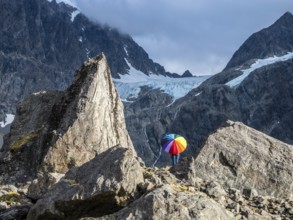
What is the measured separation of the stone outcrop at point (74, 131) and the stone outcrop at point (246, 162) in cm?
531

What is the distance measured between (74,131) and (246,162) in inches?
325

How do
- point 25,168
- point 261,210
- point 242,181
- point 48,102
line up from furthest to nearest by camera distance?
point 48,102, point 25,168, point 242,181, point 261,210

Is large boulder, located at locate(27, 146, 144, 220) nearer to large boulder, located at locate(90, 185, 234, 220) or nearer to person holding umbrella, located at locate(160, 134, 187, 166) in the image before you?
large boulder, located at locate(90, 185, 234, 220)

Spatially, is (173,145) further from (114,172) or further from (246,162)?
(114,172)

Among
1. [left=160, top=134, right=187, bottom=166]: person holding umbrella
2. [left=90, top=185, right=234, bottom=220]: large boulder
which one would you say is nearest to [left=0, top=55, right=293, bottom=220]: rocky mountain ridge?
[left=90, top=185, right=234, bottom=220]: large boulder

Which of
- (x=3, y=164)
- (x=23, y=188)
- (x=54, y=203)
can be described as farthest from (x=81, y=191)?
(x=3, y=164)

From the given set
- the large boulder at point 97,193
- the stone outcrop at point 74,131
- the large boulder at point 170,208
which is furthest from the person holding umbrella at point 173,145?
the large boulder at point 170,208

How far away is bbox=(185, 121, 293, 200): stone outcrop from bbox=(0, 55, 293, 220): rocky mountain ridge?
45 millimetres

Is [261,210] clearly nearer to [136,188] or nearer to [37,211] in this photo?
[136,188]

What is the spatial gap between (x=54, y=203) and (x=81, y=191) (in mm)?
780

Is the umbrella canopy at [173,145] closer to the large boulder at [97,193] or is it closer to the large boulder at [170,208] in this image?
the large boulder at [97,193]

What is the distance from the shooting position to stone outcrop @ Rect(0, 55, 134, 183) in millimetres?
26688

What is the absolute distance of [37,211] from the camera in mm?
15023

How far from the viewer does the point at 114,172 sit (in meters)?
14.9
